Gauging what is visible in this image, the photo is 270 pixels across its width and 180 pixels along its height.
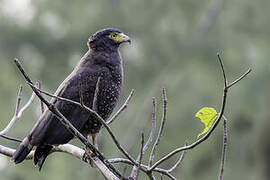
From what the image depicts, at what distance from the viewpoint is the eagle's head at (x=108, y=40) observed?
14.6 ft

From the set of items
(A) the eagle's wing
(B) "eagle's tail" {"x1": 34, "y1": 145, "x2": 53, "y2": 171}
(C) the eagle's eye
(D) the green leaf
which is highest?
(C) the eagle's eye

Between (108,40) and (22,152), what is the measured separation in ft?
4.79

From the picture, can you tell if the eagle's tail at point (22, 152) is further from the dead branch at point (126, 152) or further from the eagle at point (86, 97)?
the dead branch at point (126, 152)

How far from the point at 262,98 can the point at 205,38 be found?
2.06 m

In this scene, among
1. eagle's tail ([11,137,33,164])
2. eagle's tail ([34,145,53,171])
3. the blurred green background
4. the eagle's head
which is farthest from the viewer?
the blurred green background

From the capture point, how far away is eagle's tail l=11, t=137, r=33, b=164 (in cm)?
343

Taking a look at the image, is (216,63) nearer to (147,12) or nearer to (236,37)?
(236,37)

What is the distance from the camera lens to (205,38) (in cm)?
1102

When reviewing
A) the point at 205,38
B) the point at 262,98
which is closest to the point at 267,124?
the point at 262,98

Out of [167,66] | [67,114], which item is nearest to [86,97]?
[67,114]

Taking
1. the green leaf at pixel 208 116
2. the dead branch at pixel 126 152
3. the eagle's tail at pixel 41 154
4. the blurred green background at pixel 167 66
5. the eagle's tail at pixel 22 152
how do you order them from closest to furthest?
the dead branch at pixel 126 152 → the green leaf at pixel 208 116 → the eagle's tail at pixel 22 152 → the eagle's tail at pixel 41 154 → the blurred green background at pixel 167 66

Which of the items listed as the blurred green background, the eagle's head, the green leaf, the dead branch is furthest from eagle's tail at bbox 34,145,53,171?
the blurred green background

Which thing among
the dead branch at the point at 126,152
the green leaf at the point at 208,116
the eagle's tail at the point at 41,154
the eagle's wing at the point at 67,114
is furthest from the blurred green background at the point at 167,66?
the green leaf at the point at 208,116

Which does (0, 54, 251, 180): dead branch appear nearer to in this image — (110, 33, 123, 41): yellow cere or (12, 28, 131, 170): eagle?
(12, 28, 131, 170): eagle
